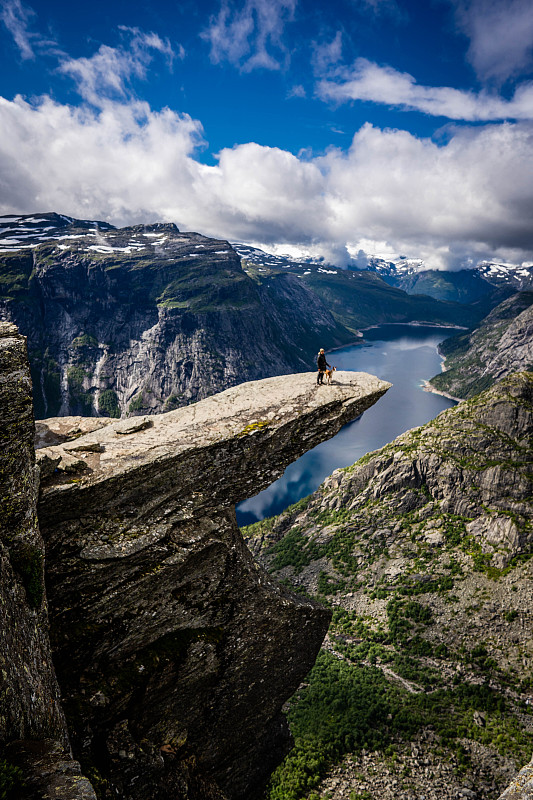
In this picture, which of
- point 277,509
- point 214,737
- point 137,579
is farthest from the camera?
point 277,509

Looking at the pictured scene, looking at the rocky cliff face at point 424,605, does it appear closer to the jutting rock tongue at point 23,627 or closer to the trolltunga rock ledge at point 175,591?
the trolltunga rock ledge at point 175,591

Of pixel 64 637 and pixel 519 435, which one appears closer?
pixel 64 637

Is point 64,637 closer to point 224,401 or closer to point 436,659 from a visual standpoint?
point 224,401

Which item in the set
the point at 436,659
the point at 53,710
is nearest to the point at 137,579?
the point at 53,710

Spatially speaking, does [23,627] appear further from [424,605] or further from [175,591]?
[424,605]

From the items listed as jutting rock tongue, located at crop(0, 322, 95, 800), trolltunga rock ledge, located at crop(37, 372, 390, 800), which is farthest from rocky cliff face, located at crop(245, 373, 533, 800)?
jutting rock tongue, located at crop(0, 322, 95, 800)

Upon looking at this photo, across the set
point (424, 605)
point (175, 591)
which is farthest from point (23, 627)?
point (424, 605)

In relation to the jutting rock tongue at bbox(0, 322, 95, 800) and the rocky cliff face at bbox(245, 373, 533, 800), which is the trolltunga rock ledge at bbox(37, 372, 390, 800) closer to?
the jutting rock tongue at bbox(0, 322, 95, 800)
